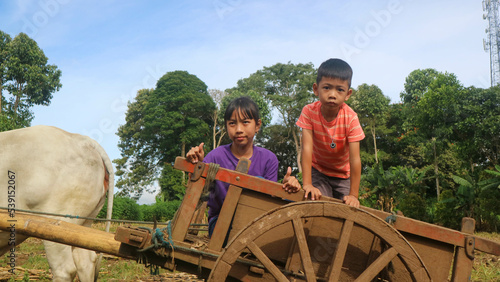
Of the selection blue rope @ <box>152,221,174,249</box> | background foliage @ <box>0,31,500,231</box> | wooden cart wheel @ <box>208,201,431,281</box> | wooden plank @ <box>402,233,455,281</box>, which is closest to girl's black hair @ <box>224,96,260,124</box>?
wooden cart wheel @ <box>208,201,431,281</box>

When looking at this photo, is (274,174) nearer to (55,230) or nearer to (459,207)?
(55,230)

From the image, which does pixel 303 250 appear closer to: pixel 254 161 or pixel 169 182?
pixel 254 161

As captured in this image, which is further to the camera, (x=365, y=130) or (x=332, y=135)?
(x=365, y=130)

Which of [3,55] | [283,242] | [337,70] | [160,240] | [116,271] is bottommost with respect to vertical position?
[116,271]

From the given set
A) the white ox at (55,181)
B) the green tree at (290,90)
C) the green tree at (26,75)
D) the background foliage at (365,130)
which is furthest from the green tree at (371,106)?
the white ox at (55,181)

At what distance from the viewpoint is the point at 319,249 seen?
2.53 meters

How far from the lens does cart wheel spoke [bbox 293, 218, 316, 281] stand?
7.49 ft

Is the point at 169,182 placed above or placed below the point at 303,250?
above

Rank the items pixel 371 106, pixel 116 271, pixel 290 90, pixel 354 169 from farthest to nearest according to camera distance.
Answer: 1. pixel 290 90
2. pixel 371 106
3. pixel 116 271
4. pixel 354 169

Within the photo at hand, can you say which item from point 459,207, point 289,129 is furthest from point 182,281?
point 289,129

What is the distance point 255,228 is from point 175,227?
56cm

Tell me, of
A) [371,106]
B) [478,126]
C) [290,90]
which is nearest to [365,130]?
[371,106]

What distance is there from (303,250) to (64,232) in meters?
1.72

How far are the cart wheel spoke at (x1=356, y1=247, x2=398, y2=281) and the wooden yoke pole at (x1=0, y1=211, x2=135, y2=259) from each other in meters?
1.47
